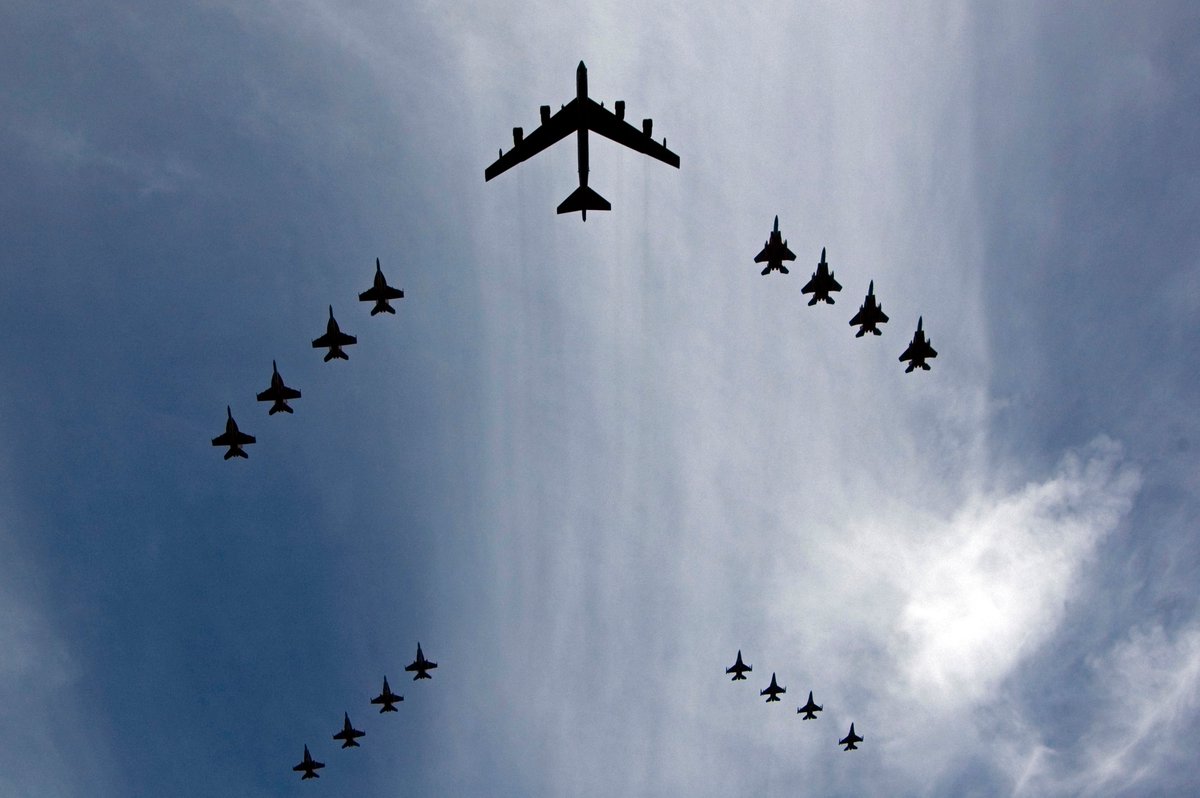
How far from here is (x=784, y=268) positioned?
87438mm

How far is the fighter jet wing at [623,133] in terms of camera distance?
69.9 m

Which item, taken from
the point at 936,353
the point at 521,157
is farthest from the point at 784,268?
the point at 521,157

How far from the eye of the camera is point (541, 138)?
7206cm

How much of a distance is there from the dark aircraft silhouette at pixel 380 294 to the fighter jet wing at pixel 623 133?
24.8m

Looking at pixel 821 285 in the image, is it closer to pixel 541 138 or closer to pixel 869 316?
pixel 869 316

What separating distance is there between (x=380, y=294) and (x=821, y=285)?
4264cm

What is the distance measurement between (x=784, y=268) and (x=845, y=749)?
61992 millimetres

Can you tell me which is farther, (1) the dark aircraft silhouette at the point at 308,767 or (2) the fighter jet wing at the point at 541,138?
(1) the dark aircraft silhouette at the point at 308,767

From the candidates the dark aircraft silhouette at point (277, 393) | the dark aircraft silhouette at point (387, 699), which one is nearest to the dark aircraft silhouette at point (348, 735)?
the dark aircraft silhouette at point (387, 699)

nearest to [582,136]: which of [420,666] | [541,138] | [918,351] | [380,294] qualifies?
[541,138]

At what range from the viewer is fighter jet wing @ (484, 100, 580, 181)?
70062 mm

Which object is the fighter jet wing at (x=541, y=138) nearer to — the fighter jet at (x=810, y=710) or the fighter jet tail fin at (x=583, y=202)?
the fighter jet tail fin at (x=583, y=202)

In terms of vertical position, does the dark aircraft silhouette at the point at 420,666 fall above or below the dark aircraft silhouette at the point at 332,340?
below

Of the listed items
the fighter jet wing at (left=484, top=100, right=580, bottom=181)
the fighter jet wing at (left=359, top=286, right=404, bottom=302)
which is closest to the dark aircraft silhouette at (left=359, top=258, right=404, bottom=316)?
the fighter jet wing at (left=359, top=286, right=404, bottom=302)
